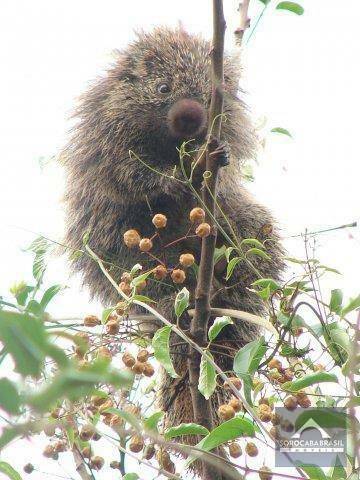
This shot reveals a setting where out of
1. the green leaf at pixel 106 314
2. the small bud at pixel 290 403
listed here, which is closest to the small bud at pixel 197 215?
the green leaf at pixel 106 314

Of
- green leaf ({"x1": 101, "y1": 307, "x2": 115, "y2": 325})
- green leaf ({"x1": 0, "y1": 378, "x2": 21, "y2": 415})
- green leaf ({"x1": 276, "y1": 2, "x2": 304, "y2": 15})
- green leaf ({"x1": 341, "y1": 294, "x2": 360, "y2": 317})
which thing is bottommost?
green leaf ({"x1": 101, "y1": 307, "x2": 115, "y2": 325})

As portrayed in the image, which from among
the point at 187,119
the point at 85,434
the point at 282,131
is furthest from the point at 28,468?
the point at 187,119

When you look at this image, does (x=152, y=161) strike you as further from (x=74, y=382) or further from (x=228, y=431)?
(x=74, y=382)

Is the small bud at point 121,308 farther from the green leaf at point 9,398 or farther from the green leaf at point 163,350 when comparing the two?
the green leaf at point 9,398

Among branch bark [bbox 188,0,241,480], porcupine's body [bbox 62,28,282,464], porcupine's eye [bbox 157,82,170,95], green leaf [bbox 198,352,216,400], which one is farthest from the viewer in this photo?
porcupine's eye [bbox 157,82,170,95]

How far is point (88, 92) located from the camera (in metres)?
3.10

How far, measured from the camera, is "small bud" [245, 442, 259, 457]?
53.2 inches

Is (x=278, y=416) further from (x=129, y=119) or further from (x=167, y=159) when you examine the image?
(x=129, y=119)

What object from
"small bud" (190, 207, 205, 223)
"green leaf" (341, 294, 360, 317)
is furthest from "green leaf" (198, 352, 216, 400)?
"small bud" (190, 207, 205, 223)

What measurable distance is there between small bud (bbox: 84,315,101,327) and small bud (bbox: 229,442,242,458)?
1.37 feet

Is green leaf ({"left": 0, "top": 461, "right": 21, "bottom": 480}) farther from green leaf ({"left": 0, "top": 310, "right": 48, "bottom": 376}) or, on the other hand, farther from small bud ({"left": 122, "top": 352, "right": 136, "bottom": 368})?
green leaf ({"left": 0, "top": 310, "right": 48, "bottom": 376})

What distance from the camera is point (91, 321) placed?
1.51 metres

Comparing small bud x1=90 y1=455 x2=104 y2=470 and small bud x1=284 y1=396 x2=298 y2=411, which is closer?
small bud x1=284 y1=396 x2=298 y2=411

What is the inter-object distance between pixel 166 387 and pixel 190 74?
4.91 ft
